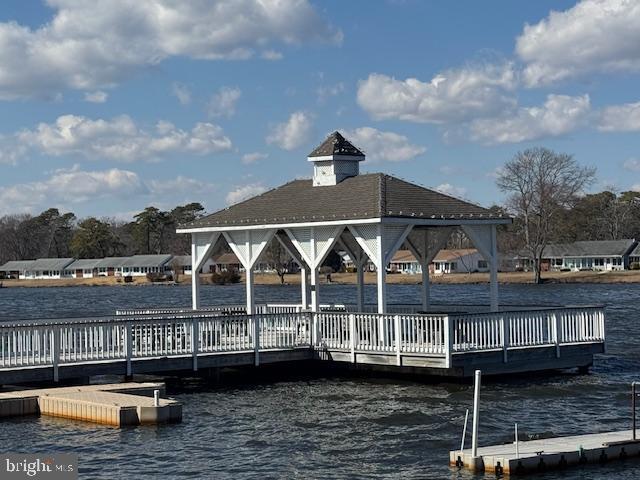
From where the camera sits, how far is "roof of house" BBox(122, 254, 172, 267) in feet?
504

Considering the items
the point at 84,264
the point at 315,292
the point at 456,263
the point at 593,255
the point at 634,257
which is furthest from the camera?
the point at 84,264

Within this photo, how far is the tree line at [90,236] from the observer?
170 meters

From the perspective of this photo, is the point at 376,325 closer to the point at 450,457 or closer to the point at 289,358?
the point at 289,358

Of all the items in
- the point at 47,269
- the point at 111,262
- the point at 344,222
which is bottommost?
the point at 344,222

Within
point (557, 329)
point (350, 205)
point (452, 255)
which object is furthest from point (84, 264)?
point (557, 329)

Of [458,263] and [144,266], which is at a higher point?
[144,266]

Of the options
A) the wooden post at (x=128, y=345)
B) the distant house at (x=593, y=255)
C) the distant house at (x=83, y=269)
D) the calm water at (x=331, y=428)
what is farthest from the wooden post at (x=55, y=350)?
the distant house at (x=83, y=269)

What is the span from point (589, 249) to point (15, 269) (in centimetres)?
9096

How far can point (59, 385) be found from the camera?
25.1 metres

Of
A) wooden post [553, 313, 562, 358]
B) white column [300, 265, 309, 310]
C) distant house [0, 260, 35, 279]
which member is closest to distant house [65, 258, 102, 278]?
distant house [0, 260, 35, 279]

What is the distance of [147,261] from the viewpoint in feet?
509

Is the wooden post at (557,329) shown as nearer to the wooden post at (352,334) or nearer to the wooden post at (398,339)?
the wooden post at (398,339)

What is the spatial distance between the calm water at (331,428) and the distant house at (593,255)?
95.9 m

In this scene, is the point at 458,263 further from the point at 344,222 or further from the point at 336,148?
the point at 344,222
